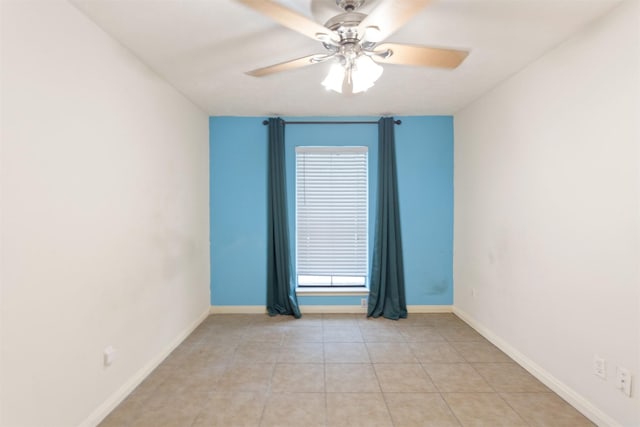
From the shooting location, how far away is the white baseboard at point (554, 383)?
6.82 ft

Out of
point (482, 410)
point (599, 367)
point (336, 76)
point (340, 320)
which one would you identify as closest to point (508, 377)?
point (482, 410)

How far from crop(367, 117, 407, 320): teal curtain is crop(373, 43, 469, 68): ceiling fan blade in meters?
2.14

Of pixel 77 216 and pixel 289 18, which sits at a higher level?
pixel 289 18

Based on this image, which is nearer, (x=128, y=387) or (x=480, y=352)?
(x=128, y=387)

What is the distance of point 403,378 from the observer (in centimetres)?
268

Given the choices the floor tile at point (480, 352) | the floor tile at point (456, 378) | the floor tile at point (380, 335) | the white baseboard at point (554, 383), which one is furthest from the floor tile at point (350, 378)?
the white baseboard at point (554, 383)

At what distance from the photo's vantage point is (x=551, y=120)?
249 centimetres

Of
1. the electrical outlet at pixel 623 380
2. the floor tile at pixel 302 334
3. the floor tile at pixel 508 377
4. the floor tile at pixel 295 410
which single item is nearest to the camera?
the electrical outlet at pixel 623 380

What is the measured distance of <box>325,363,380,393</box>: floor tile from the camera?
2535 millimetres

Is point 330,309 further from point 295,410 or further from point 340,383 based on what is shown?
point 295,410

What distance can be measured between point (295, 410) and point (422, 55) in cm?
235

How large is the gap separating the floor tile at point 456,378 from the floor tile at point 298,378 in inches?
35.4

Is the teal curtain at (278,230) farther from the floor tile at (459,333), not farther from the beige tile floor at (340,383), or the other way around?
the floor tile at (459,333)

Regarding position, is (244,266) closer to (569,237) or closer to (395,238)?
(395,238)
